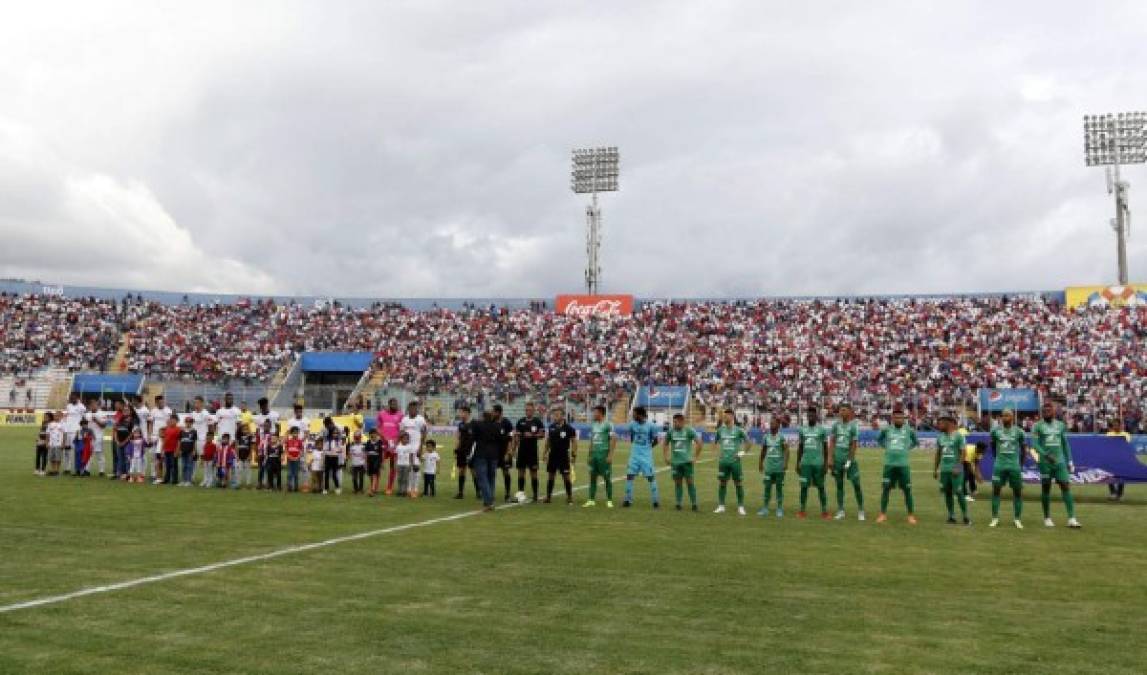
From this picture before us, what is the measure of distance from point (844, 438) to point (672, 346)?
4164 cm

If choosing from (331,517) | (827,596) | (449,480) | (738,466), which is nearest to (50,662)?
(827,596)

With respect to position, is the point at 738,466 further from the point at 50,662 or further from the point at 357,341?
the point at 357,341

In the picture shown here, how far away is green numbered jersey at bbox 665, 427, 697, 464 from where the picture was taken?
1678 cm

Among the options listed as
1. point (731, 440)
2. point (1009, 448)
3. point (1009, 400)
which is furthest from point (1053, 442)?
point (1009, 400)

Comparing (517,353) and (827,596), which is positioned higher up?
(517,353)

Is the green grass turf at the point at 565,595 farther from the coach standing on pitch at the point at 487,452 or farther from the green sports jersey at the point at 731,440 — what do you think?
the green sports jersey at the point at 731,440

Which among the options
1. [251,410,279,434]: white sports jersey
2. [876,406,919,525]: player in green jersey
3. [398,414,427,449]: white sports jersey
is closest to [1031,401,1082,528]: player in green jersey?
[876,406,919,525]: player in green jersey

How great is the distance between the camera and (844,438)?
16.2 meters

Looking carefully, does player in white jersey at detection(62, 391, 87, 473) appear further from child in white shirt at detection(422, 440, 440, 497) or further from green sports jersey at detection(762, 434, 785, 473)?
green sports jersey at detection(762, 434, 785, 473)

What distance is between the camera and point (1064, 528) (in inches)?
582

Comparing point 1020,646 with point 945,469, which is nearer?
point 1020,646

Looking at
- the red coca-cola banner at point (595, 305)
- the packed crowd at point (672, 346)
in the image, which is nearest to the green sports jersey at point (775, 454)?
the packed crowd at point (672, 346)

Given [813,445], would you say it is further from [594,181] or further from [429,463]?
[594,181]

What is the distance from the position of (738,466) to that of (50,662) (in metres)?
12.1
